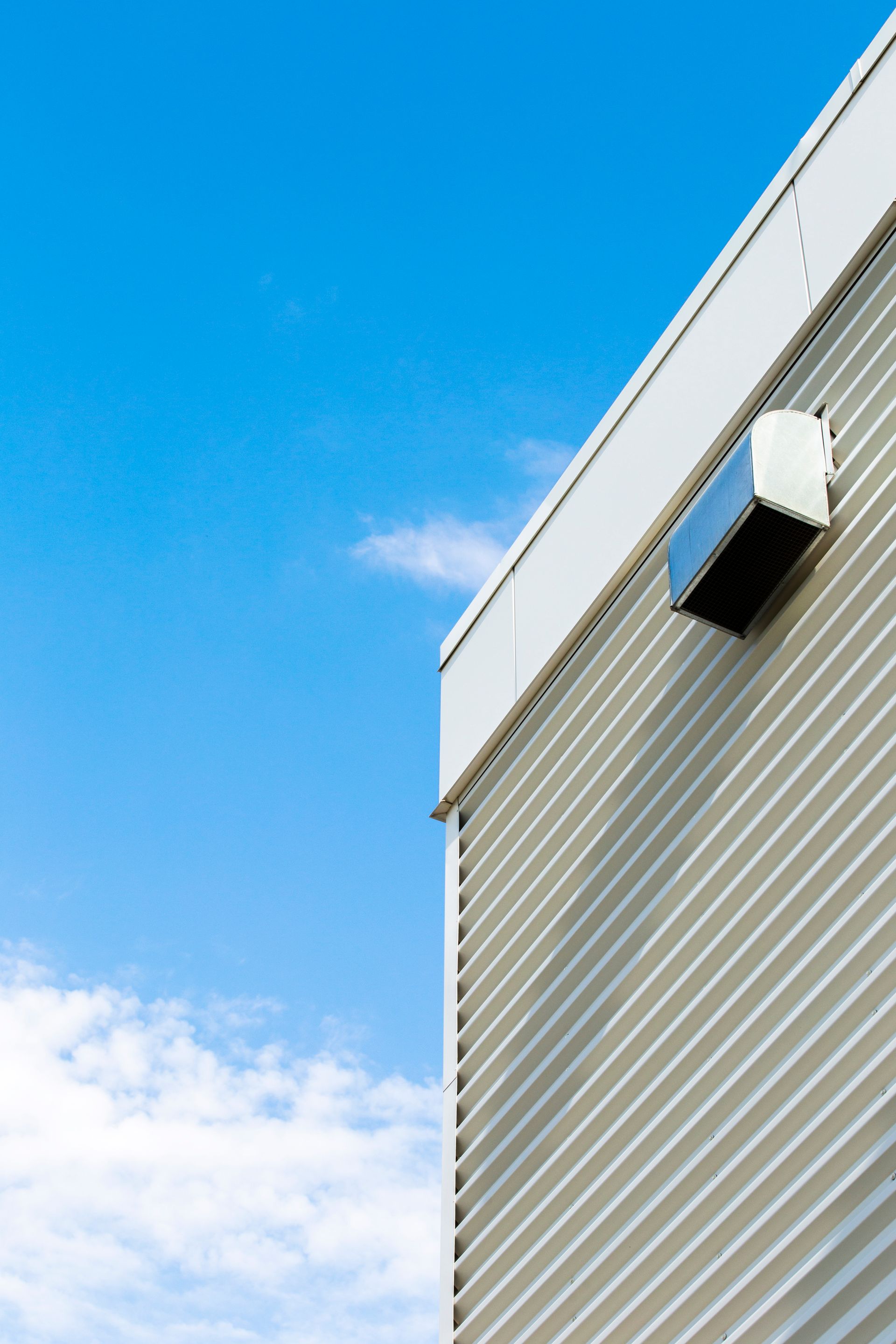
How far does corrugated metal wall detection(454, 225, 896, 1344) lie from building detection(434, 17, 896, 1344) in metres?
0.01

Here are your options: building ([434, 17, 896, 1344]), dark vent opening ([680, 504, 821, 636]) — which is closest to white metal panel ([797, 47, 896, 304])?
building ([434, 17, 896, 1344])

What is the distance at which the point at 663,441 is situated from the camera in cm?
609

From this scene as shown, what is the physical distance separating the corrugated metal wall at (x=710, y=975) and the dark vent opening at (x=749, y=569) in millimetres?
96

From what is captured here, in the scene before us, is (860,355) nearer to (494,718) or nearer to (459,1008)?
(494,718)

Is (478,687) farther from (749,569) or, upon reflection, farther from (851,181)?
(851,181)

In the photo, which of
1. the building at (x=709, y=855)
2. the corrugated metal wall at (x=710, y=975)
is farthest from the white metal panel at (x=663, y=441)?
the corrugated metal wall at (x=710, y=975)

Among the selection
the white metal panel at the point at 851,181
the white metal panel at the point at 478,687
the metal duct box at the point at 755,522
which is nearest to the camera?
the metal duct box at the point at 755,522

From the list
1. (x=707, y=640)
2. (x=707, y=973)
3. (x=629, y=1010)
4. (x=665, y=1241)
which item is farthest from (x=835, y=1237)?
(x=707, y=640)

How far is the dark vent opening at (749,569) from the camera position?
4.74 metres

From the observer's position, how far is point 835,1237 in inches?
141

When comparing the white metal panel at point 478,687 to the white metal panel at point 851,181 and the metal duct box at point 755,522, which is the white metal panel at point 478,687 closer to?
the metal duct box at point 755,522

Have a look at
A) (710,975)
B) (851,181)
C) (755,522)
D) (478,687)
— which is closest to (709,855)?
(710,975)

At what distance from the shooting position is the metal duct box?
4723 millimetres

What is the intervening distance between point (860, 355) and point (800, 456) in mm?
503
